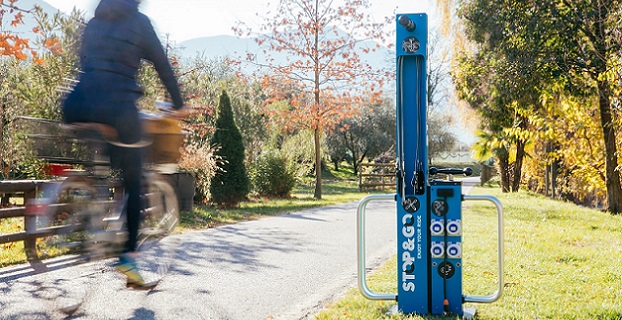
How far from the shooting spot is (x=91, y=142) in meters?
3.81

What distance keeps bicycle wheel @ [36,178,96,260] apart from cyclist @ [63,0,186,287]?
0.86 ft

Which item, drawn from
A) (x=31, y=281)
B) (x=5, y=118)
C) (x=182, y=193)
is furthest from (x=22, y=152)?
(x=31, y=281)

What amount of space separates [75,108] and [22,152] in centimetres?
910

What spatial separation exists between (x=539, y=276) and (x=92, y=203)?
423 centimetres

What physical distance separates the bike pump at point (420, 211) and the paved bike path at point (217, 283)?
866 mm

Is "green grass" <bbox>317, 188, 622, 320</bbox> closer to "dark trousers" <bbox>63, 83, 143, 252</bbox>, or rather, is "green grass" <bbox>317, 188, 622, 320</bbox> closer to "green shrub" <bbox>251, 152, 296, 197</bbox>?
"dark trousers" <bbox>63, 83, 143, 252</bbox>

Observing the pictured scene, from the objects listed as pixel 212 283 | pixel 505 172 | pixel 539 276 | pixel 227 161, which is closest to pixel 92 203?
pixel 212 283

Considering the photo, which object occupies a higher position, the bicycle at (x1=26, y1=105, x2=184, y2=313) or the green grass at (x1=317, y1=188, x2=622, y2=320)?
the bicycle at (x1=26, y1=105, x2=184, y2=313)

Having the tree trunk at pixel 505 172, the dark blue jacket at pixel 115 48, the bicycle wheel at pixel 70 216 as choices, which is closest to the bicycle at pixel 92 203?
the bicycle wheel at pixel 70 216

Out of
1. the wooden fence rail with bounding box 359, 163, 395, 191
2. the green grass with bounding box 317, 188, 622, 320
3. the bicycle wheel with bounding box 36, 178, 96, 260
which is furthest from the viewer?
the wooden fence rail with bounding box 359, 163, 395, 191

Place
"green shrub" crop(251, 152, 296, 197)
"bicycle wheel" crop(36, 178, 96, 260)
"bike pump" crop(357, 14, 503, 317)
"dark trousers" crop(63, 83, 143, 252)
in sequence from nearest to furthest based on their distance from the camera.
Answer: "dark trousers" crop(63, 83, 143, 252) < "bicycle wheel" crop(36, 178, 96, 260) < "bike pump" crop(357, 14, 503, 317) < "green shrub" crop(251, 152, 296, 197)

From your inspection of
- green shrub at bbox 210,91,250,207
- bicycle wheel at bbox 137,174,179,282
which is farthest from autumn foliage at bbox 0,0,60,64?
bicycle wheel at bbox 137,174,179,282

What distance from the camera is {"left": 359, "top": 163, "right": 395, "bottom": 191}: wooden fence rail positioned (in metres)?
26.8

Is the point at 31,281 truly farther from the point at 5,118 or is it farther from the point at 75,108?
the point at 5,118
